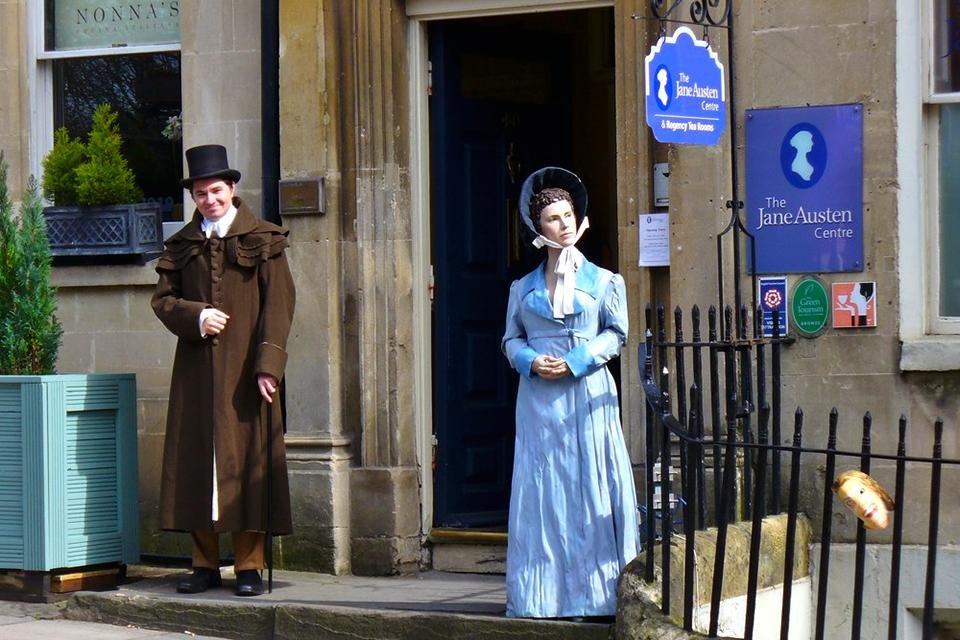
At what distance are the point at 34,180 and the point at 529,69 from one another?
2.84 m

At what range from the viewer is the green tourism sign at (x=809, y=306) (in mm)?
7883

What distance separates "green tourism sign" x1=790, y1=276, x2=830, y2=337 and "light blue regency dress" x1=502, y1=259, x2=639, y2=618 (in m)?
1.36

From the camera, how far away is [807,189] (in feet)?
25.8

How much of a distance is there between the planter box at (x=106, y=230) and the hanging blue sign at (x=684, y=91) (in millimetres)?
3317

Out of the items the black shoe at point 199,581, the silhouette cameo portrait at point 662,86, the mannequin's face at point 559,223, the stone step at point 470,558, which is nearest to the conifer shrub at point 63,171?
the black shoe at point 199,581

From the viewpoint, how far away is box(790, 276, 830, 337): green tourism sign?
25.9 feet

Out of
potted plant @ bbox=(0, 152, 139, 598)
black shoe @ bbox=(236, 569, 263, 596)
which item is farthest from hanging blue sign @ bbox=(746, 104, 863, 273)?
potted plant @ bbox=(0, 152, 139, 598)

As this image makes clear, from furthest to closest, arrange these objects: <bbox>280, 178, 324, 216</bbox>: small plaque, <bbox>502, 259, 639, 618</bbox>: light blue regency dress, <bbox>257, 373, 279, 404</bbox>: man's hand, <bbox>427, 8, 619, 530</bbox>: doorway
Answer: <bbox>427, 8, 619, 530</bbox>: doorway, <bbox>280, 178, 324, 216</bbox>: small plaque, <bbox>257, 373, 279, 404</bbox>: man's hand, <bbox>502, 259, 639, 618</bbox>: light blue regency dress

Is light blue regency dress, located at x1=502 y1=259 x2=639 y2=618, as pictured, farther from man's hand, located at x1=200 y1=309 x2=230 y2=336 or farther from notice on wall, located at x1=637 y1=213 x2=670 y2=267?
man's hand, located at x1=200 y1=309 x2=230 y2=336

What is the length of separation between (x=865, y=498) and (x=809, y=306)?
2.18 meters

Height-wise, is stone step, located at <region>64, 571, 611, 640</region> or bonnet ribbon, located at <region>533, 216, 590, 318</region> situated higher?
bonnet ribbon, located at <region>533, 216, 590, 318</region>

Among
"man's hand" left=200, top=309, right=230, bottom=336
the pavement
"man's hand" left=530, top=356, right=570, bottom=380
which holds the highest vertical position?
"man's hand" left=200, top=309, right=230, bottom=336

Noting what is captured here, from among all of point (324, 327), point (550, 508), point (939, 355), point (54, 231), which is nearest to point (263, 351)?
point (324, 327)

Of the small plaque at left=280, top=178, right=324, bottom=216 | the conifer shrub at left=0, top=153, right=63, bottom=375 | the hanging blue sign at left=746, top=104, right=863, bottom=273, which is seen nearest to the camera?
the hanging blue sign at left=746, top=104, right=863, bottom=273
